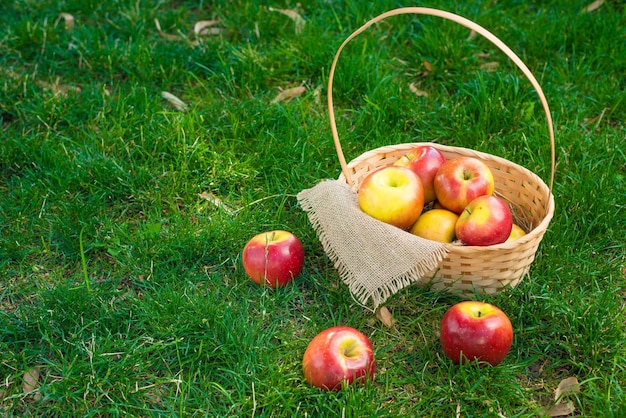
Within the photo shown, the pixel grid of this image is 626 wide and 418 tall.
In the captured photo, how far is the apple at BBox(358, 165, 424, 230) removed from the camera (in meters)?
2.78

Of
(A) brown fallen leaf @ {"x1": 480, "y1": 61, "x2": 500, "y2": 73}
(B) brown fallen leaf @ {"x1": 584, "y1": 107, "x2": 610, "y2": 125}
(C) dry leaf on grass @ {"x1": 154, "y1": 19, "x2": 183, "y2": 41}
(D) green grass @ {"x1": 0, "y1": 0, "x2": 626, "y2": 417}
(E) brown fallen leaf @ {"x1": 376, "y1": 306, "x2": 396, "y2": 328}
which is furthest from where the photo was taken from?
(C) dry leaf on grass @ {"x1": 154, "y1": 19, "x2": 183, "y2": 41}

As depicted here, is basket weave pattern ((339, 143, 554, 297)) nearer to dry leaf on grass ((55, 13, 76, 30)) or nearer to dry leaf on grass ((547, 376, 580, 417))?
dry leaf on grass ((547, 376, 580, 417))

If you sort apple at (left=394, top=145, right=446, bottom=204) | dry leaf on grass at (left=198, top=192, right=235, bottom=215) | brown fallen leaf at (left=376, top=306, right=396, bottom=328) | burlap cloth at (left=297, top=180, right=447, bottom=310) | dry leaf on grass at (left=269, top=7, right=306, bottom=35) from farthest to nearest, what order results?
dry leaf on grass at (left=269, top=7, right=306, bottom=35) → dry leaf on grass at (left=198, top=192, right=235, bottom=215) → apple at (left=394, top=145, right=446, bottom=204) → brown fallen leaf at (left=376, top=306, right=396, bottom=328) → burlap cloth at (left=297, top=180, right=447, bottom=310)

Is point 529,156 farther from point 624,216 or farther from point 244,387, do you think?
point 244,387

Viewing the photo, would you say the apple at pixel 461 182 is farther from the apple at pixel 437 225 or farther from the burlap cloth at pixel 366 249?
the burlap cloth at pixel 366 249

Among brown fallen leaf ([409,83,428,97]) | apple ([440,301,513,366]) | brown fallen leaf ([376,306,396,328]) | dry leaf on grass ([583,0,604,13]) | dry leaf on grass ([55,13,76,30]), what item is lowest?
dry leaf on grass ([55,13,76,30])

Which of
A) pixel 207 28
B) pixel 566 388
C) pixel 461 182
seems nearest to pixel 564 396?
pixel 566 388

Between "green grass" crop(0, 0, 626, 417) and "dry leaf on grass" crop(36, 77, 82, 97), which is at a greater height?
"green grass" crop(0, 0, 626, 417)

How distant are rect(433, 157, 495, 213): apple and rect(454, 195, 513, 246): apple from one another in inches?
5.1

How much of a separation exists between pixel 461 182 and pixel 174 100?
1808 millimetres

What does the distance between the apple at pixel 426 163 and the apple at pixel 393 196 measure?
0.17m

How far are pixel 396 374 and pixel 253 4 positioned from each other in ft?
8.93

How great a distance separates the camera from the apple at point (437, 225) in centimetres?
281

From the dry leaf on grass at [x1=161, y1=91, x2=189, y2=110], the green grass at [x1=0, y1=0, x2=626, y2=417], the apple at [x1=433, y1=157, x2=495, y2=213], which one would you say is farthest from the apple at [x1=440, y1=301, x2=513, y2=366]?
the dry leaf on grass at [x1=161, y1=91, x2=189, y2=110]
